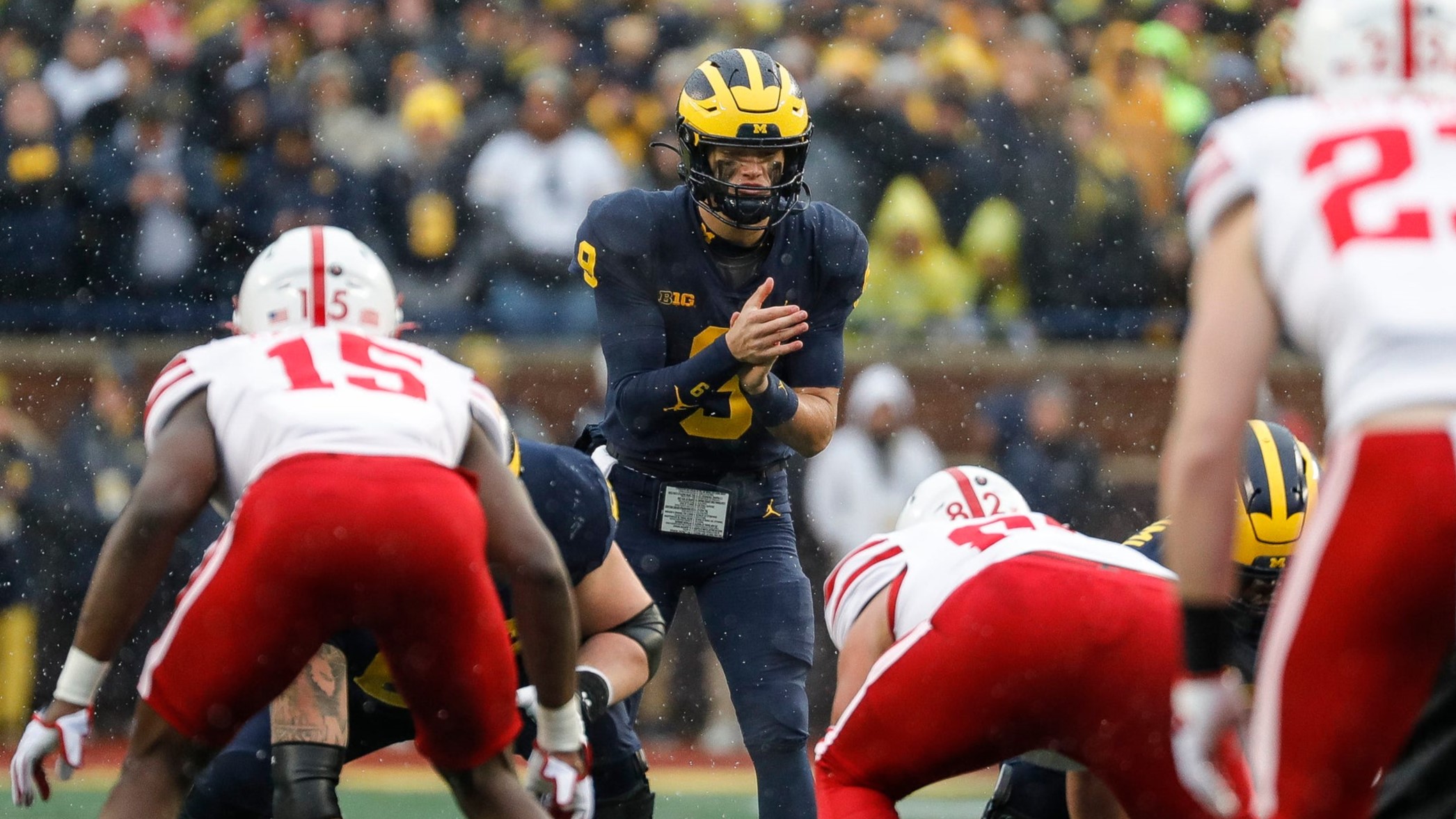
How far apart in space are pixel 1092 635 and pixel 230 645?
5.11 ft

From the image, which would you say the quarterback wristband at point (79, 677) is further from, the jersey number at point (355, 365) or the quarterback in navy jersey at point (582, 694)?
the jersey number at point (355, 365)

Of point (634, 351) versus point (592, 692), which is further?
→ point (634, 351)

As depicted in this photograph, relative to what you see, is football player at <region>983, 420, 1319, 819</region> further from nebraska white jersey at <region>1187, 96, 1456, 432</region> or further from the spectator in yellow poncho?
the spectator in yellow poncho

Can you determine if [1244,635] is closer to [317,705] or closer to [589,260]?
[589,260]

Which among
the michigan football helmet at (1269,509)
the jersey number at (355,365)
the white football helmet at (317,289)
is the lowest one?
the michigan football helmet at (1269,509)

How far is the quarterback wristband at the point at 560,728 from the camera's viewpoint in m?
3.92

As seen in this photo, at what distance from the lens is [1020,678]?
11.9ft

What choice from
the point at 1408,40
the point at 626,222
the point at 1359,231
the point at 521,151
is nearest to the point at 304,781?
the point at 626,222

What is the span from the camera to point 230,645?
3.52m

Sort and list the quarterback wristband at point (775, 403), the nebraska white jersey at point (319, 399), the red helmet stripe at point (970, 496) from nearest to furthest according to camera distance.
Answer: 1. the nebraska white jersey at point (319, 399)
2. the red helmet stripe at point (970, 496)
3. the quarterback wristband at point (775, 403)

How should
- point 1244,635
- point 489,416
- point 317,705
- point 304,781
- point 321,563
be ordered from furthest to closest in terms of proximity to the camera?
point 1244,635 → point 317,705 → point 304,781 → point 489,416 → point 321,563

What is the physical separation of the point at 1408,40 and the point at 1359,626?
0.86 m

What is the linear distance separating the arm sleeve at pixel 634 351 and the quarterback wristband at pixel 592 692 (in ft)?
3.12

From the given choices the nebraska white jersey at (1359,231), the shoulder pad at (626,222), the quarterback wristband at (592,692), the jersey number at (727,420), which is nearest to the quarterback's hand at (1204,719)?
the nebraska white jersey at (1359,231)
